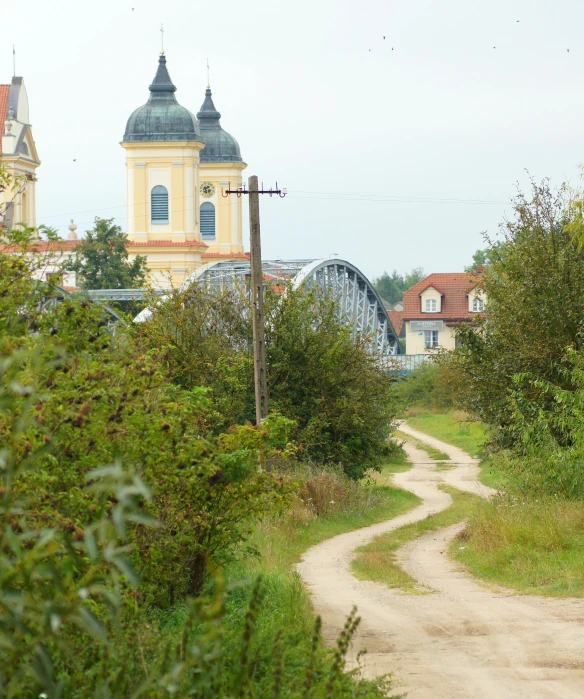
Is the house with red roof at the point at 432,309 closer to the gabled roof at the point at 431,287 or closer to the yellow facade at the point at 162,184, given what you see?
the gabled roof at the point at 431,287

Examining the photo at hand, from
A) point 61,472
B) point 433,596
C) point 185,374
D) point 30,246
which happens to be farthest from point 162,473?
point 185,374

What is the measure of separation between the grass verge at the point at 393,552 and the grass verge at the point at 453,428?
18.3 metres

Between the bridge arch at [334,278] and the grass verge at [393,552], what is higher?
the bridge arch at [334,278]

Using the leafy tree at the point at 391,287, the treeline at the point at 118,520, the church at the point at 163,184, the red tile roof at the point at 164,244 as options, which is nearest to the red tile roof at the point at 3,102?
the church at the point at 163,184

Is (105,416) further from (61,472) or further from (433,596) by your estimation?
(433,596)

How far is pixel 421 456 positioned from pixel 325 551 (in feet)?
85.5

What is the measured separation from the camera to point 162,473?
8203mm

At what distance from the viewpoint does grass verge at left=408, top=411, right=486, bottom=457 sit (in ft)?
153

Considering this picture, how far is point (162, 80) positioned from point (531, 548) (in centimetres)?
7115

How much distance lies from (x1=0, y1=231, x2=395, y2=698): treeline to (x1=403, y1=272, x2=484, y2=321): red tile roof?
7810cm

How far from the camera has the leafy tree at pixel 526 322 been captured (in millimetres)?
21672

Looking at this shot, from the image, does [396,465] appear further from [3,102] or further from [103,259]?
[3,102]

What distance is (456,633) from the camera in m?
10.3

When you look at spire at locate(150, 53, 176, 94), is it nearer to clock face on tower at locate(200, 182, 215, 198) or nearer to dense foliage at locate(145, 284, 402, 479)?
clock face on tower at locate(200, 182, 215, 198)
